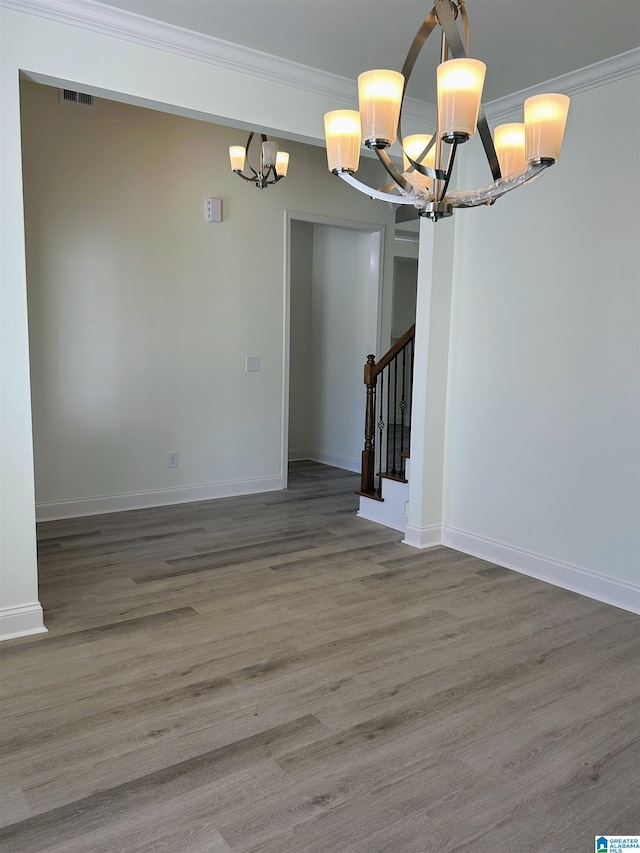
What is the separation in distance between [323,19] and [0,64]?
1401 mm

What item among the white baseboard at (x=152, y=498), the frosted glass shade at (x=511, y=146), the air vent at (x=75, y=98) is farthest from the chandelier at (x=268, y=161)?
the white baseboard at (x=152, y=498)

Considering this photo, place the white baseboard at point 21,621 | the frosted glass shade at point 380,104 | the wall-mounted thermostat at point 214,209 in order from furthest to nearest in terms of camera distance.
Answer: the wall-mounted thermostat at point 214,209 → the white baseboard at point 21,621 → the frosted glass shade at point 380,104

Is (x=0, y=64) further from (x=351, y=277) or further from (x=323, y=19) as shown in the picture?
(x=351, y=277)

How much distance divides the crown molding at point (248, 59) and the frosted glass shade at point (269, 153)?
689 mm

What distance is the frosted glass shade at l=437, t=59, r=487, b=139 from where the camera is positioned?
1854 millimetres

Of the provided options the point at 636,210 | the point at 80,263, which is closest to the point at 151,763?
the point at 636,210

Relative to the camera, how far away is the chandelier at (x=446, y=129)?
6.13 ft

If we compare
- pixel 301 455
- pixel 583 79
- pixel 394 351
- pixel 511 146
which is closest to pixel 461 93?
pixel 511 146

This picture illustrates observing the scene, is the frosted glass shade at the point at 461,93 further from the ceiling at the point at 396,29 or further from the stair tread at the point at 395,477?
the stair tread at the point at 395,477

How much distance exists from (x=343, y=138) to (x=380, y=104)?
9.9 inches

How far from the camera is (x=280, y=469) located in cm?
588

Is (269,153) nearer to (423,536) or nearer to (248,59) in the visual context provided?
(248,59)

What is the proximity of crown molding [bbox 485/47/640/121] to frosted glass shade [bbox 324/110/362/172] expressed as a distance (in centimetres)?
180

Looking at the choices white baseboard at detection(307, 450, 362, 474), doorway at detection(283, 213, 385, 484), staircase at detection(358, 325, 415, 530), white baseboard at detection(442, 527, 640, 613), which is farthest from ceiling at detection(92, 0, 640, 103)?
white baseboard at detection(307, 450, 362, 474)
